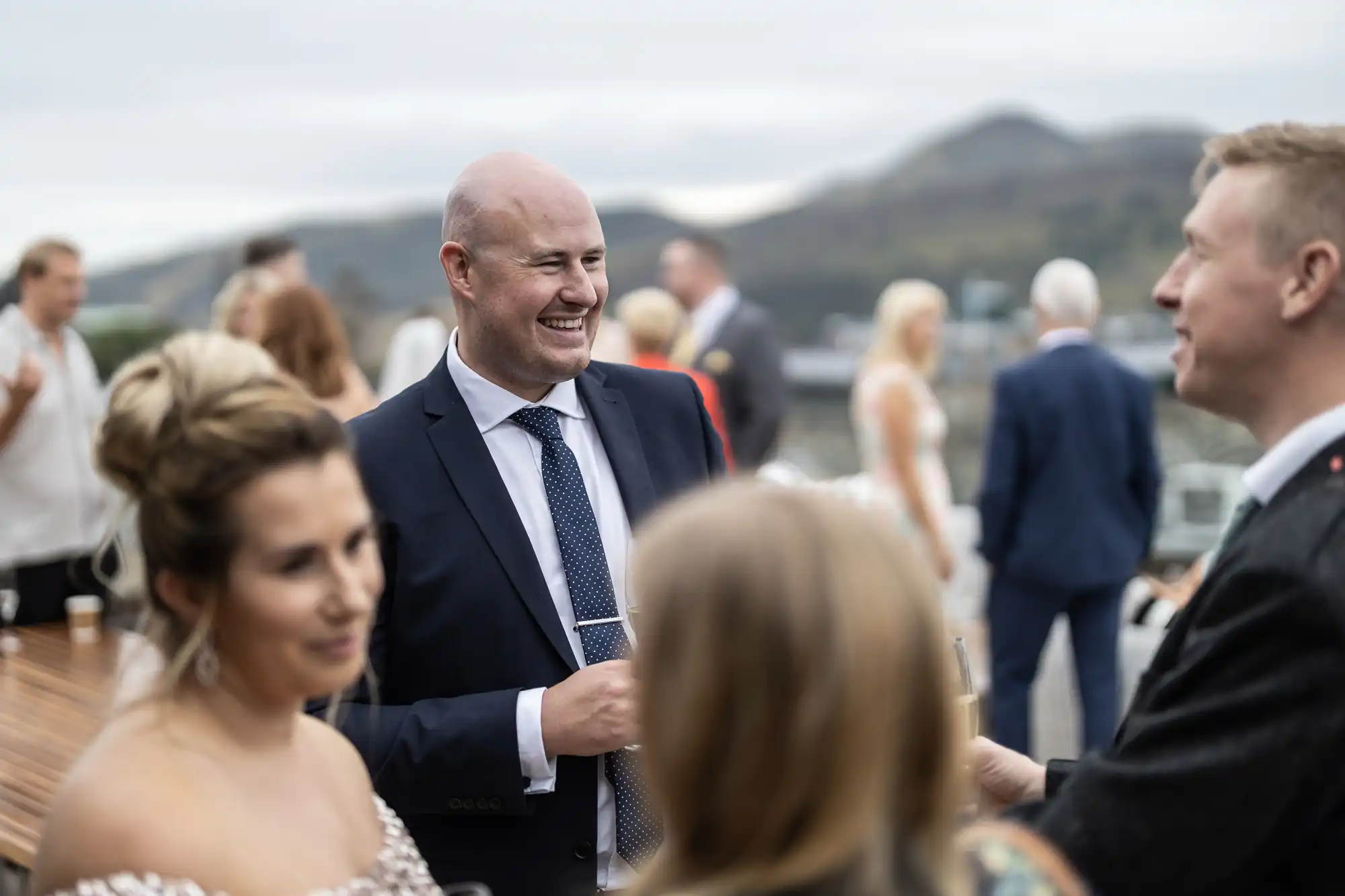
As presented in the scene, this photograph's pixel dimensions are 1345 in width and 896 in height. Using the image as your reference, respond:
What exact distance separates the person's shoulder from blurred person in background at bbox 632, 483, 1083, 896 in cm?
6

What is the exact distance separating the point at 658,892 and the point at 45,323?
17.6 ft

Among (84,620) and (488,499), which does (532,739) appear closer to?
(488,499)

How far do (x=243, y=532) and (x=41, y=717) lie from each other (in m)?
2.78

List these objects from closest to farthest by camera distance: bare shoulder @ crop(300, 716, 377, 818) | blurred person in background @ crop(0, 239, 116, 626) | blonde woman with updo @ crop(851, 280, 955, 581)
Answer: bare shoulder @ crop(300, 716, 377, 818) < blurred person in background @ crop(0, 239, 116, 626) < blonde woman with updo @ crop(851, 280, 955, 581)

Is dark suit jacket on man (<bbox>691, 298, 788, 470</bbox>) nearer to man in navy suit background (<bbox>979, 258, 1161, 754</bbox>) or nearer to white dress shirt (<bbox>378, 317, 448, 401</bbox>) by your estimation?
white dress shirt (<bbox>378, 317, 448, 401</bbox>)

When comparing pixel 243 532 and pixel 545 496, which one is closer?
pixel 243 532

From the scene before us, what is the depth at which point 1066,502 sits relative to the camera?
5.17 meters

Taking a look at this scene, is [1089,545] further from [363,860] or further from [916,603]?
[916,603]

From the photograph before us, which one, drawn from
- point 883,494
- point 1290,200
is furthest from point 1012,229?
point 1290,200

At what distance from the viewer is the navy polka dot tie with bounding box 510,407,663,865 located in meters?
2.04

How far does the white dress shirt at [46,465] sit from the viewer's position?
5480mm

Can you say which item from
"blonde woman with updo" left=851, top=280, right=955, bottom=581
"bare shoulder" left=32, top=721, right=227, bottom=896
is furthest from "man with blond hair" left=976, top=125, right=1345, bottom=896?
"blonde woman with updo" left=851, top=280, right=955, bottom=581

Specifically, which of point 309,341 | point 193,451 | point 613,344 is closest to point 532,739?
point 193,451

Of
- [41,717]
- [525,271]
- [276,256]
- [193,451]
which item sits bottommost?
[41,717]
